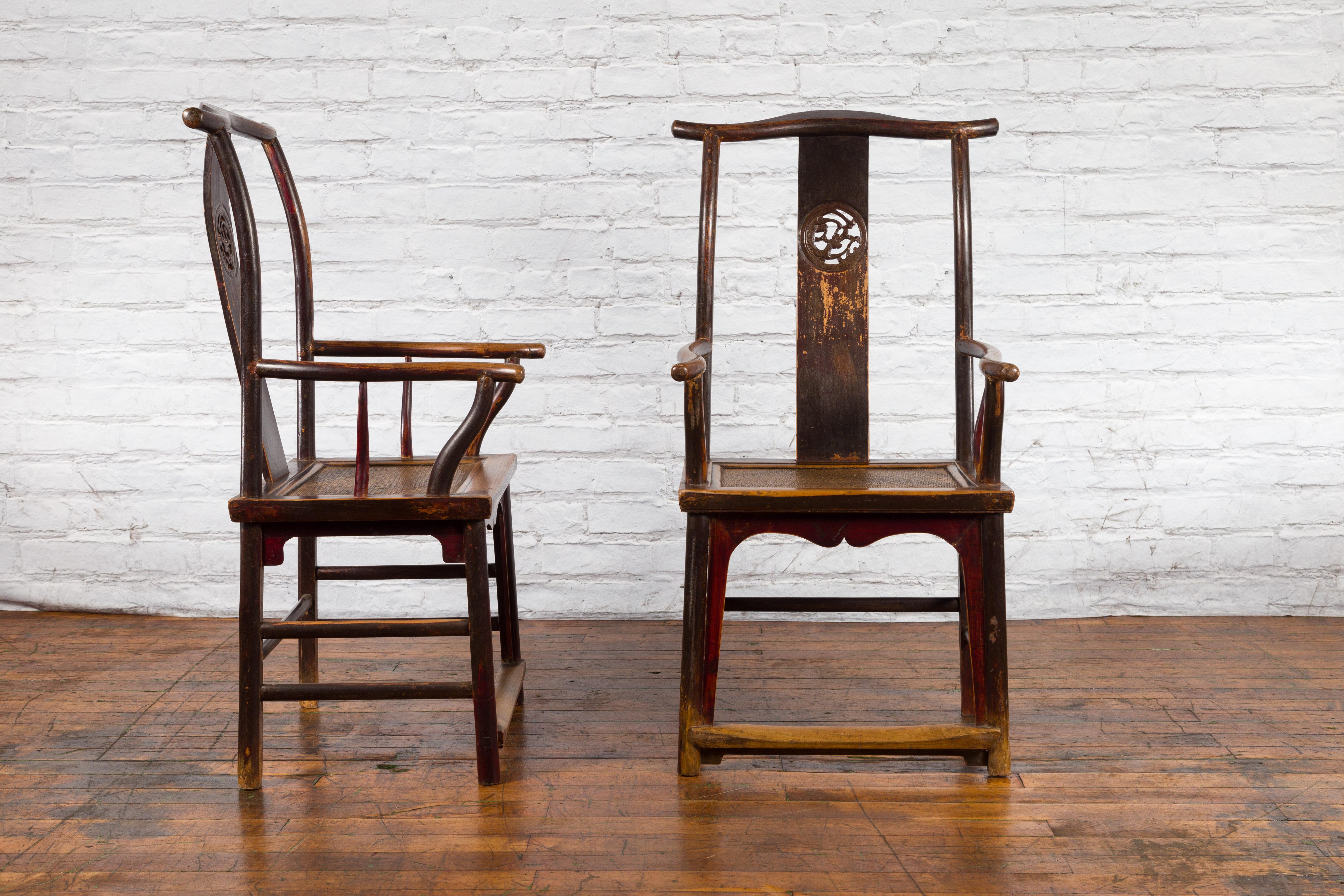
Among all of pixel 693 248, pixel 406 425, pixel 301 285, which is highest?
pixel 693 248

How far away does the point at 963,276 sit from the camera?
80.7 inches

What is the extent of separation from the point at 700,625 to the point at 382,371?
62 cm

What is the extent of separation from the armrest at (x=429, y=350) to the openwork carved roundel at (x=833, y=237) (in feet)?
1.69

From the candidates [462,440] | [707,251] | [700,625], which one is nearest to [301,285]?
[462,440]

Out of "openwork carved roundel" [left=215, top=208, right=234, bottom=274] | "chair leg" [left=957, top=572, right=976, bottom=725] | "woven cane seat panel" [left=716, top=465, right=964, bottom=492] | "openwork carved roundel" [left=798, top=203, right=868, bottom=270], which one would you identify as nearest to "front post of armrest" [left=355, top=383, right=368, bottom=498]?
"openwork carved roundel" [left=215, top=208, right=234, bottom=274]

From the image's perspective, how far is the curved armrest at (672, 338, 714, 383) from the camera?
1.70 m

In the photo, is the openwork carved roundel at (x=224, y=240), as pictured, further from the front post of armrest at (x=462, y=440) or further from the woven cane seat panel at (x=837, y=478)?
the woven cane seat panel at (x=837, y=478)

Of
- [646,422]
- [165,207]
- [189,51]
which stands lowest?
[646,422]

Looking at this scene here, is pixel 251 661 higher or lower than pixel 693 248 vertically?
lower

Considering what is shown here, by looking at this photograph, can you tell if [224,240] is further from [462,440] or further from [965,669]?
[965,669]

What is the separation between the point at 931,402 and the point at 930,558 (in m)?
0.38

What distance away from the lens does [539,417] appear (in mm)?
2746

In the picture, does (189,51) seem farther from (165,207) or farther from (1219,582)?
(1219,582)

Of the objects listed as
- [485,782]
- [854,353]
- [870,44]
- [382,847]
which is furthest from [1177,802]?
[870,44]
